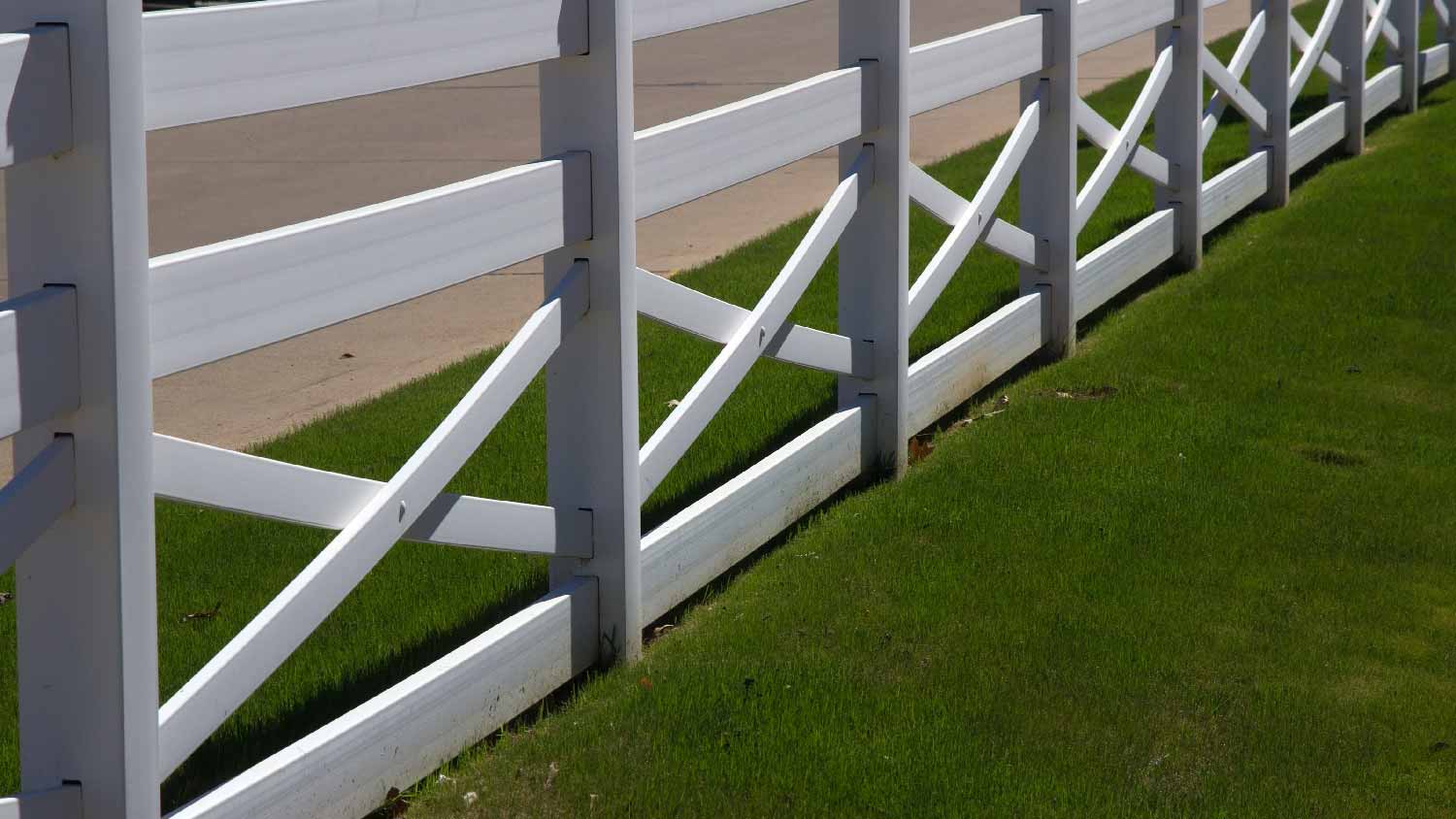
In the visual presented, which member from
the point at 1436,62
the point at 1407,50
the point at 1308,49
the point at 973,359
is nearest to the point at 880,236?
the point at 973,359

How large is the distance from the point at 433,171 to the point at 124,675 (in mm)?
9451

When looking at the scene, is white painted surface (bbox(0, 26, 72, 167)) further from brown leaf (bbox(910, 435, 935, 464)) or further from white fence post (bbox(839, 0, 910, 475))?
brown leaf (bbox(910, 435, 935, 464))

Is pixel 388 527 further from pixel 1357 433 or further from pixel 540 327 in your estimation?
pixel 1357 433

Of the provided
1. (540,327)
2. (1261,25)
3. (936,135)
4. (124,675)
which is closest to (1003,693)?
(540,327)

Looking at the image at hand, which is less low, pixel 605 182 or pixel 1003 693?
pixel 605 182

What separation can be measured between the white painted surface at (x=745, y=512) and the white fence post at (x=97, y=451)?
1767 mm

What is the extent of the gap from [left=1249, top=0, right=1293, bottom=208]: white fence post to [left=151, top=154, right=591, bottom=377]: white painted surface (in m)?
6.94

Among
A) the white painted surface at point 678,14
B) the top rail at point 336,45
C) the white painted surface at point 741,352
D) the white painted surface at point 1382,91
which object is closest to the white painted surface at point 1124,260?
the white painted surface at point 741,352

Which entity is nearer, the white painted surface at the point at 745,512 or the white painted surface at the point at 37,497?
the white painted surface at the point at 37,497

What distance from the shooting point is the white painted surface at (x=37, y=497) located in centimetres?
243

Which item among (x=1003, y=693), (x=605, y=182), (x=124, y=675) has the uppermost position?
(x=605, y=182)

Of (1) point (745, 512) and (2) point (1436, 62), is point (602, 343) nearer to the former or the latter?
(1) point (745, 512)

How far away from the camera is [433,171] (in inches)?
463

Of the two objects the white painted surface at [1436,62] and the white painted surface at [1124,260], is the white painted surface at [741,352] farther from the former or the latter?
the white painted surface at [1436,62]
